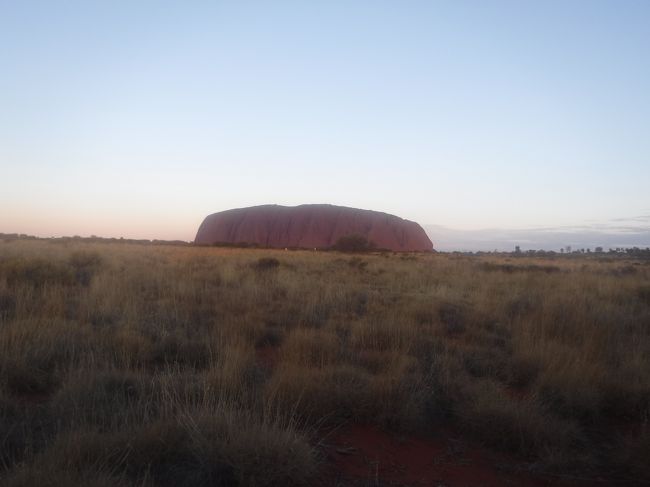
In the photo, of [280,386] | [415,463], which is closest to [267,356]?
[280,386]

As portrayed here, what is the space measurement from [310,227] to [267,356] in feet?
226

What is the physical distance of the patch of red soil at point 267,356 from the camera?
18.9 feet

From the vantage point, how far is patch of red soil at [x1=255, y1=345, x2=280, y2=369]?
A: 18.9 feet

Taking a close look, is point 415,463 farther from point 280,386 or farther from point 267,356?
point 267,356

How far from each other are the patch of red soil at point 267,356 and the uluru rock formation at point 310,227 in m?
64.7

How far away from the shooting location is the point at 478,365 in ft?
19.6

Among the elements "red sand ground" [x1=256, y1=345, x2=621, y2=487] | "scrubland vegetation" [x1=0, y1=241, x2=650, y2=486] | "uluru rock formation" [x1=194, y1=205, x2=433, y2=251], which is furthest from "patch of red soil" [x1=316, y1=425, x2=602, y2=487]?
"uluru rock formation" [x1=194, y1=205, x2=433, y2=251]

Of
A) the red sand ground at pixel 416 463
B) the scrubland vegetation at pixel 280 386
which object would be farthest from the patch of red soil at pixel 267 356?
the red sand ground at pixel 416 463

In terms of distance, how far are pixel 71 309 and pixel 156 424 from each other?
5.20 m

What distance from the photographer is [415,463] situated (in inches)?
148

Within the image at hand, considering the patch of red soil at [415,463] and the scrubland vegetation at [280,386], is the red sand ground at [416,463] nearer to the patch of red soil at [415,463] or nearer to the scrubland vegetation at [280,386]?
the patch of red soil at [415,463]

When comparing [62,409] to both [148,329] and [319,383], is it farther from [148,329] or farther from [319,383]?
[148,329]

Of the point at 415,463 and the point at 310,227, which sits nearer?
the point at 415,463

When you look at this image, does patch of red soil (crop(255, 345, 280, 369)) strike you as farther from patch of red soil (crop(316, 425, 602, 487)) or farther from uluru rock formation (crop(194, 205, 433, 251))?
uluru rock formation (crop(194, 205, 433, 251))
